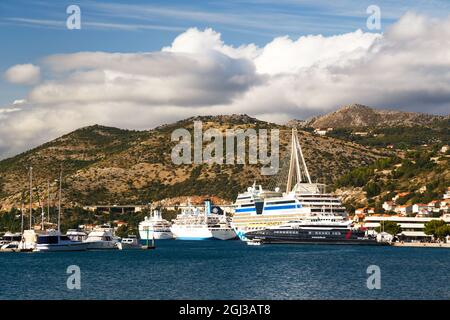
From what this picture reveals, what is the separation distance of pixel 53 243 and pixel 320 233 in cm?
5258

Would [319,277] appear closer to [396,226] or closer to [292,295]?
[292,295]

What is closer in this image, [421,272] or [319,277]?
[319,277]

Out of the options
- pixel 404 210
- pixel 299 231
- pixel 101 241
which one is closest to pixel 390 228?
pixel 404 210

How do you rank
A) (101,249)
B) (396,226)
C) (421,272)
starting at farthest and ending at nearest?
(396,226) < (101,249) < (421,272)

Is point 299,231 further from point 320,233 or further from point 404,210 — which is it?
point 404,210

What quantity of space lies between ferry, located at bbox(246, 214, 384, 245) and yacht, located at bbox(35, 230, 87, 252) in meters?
42.8

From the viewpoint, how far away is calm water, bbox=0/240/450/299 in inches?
2554

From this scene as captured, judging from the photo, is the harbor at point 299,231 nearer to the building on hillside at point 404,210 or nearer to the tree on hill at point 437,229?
the tree on hill at point 437,229

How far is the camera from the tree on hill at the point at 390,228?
176 m

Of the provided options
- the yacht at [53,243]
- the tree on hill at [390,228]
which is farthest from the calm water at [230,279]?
the tree on hill at [390,228]

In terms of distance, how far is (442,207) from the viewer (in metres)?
194

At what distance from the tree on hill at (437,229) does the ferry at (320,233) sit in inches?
437
